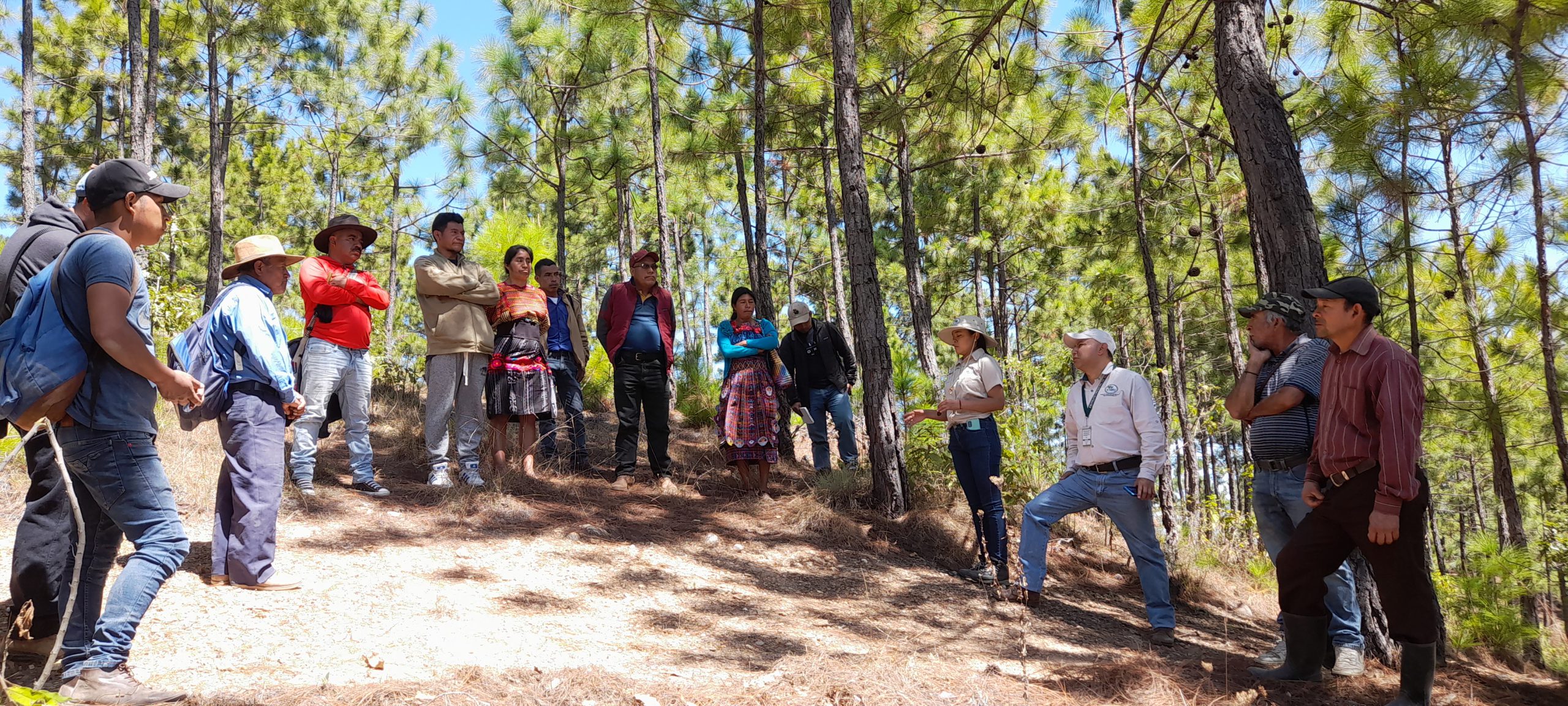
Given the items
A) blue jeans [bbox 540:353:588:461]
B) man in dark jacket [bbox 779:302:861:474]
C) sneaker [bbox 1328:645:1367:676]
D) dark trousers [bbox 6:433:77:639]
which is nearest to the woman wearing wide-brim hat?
sneaker [bbox 1328:645:1367:676]

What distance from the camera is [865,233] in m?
6.57

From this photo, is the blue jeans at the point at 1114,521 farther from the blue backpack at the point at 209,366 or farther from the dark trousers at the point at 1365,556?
the blue backpack at the point at 209,366

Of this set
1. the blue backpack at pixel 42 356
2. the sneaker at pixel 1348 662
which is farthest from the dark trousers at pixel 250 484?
the sneaker at pixel 1348 662

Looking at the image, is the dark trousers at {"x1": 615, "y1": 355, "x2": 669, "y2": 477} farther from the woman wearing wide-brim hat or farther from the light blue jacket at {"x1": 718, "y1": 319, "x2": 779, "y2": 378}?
the woman wearing wide-brim hat

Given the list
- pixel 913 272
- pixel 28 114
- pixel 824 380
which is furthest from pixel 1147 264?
pixel 28 114

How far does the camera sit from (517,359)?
250 inches

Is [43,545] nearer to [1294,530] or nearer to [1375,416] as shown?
[1375,416]

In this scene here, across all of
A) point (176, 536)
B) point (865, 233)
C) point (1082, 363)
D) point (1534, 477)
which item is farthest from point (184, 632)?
point (1534, 477)

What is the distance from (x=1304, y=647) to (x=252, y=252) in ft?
15.6

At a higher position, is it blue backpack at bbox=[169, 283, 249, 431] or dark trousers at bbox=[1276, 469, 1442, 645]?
blue backpack at bbox=[169, 283, 249, 431]

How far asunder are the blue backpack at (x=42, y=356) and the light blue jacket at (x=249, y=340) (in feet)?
3.49

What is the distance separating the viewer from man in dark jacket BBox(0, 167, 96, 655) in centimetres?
293

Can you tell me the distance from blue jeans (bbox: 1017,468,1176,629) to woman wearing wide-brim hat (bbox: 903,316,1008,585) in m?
0.58

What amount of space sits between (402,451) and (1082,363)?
5.61m
